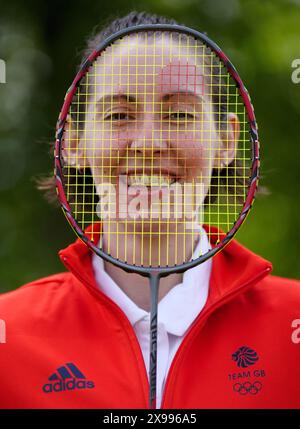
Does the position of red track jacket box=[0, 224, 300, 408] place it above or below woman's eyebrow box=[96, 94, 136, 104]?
below

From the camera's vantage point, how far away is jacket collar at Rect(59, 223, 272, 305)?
7.68 feet

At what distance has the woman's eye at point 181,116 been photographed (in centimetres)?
223

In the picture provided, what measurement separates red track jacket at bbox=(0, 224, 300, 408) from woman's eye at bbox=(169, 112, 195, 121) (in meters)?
0.45

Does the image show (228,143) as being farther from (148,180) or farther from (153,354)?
(153,354)

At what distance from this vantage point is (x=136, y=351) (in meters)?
2.24

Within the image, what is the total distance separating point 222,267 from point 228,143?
0.36m

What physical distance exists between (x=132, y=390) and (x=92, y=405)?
0.36 ft

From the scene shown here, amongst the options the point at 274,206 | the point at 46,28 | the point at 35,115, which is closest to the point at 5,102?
the point at 35,115
